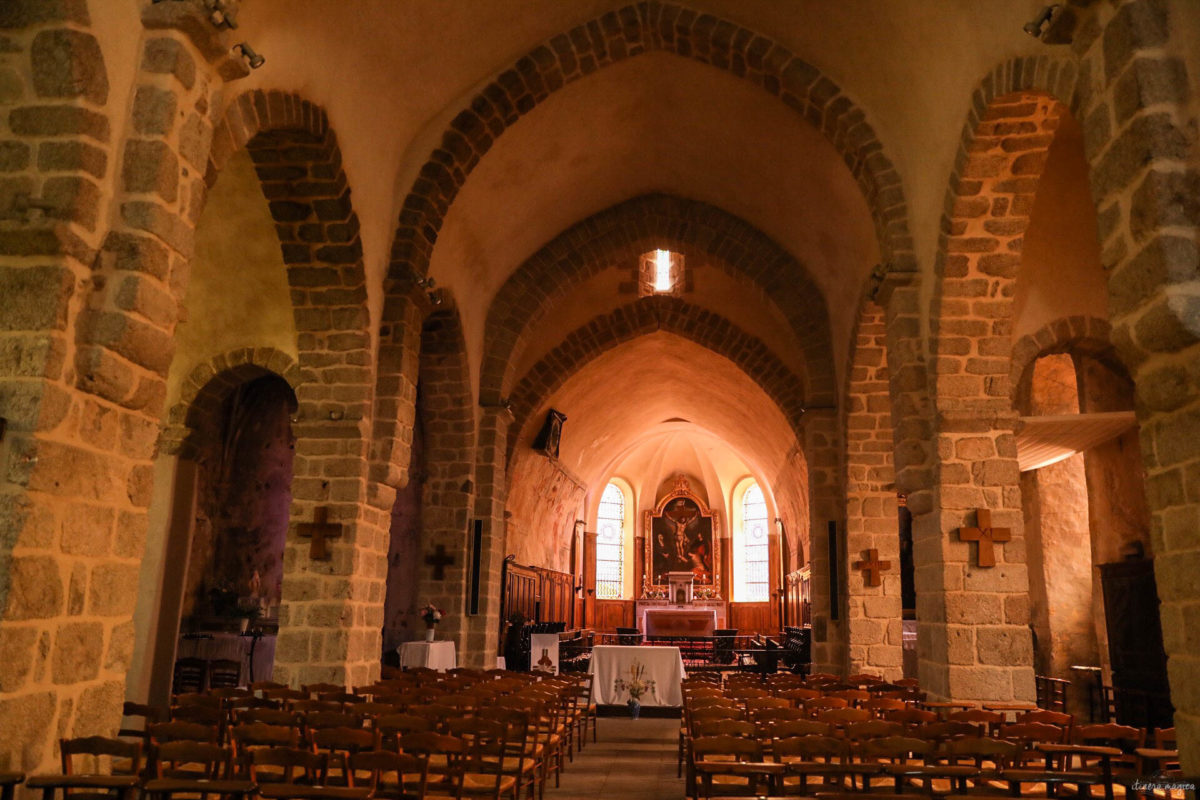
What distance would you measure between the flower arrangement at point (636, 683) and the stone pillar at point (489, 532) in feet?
5.67

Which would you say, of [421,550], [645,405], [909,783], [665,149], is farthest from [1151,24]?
[645,405]

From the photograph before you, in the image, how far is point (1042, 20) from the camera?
16.2 feet

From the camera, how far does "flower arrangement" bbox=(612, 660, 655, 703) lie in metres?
12.1

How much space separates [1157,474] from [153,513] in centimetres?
970

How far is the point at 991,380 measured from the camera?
7.58m

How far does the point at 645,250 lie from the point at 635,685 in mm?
5951

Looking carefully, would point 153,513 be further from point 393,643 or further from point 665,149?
point 665,149

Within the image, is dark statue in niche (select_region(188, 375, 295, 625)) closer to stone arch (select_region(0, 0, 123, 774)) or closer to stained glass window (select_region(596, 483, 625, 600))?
stone arch (select_region(0, 0, 123, 774))

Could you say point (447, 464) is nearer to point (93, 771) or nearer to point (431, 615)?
point (431, 615)

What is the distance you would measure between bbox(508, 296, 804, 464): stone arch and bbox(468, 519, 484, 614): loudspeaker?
2570 mm

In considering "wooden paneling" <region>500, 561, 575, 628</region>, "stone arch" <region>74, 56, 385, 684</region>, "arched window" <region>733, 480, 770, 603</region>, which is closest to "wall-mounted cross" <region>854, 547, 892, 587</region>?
"stone arch" <region>74, 56, 385, 684</region>

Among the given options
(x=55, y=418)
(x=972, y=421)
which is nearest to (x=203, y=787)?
(x=55, y=418)

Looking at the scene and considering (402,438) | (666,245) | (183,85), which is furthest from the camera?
(666,245)

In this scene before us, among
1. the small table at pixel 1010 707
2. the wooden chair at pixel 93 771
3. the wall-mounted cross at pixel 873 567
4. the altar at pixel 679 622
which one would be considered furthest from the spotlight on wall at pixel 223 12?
the altar at pixel 679 622
